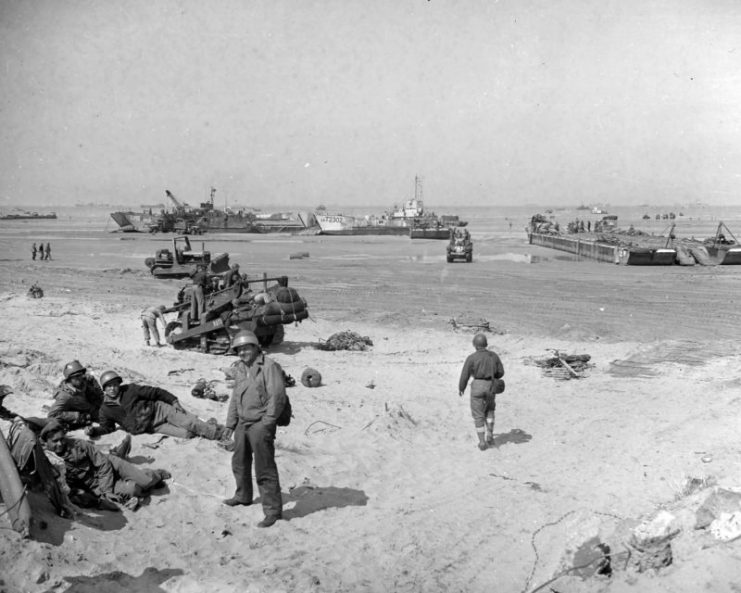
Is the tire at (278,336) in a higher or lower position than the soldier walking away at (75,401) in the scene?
lower

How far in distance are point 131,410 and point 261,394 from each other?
2.76m

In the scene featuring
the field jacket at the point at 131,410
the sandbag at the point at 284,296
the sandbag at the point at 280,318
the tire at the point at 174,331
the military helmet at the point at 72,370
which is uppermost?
the sandbag at the point at 284,296

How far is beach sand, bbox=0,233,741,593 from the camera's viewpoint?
17.4 feet

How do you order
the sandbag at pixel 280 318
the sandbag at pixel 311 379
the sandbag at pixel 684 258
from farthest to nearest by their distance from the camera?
the sandbag at pixel 684 258
the sandbag at pixel 280 318
the sandbag at pixel 311 379

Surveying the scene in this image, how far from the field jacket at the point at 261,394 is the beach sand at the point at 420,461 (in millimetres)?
1020

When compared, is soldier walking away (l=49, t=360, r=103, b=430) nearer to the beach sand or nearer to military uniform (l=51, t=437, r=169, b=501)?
the beach sand

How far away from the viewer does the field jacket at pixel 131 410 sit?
7879mm

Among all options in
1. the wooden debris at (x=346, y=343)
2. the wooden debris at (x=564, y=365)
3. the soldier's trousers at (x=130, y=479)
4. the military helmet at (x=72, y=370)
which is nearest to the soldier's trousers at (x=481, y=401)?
the soldier's trousers at (x=130, y=479)

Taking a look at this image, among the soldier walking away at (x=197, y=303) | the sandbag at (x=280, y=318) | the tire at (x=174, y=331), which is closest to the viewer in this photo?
the sandbag at (x=280, y=318)

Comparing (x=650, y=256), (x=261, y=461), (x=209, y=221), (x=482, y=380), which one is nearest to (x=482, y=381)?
(x=482, y=380)

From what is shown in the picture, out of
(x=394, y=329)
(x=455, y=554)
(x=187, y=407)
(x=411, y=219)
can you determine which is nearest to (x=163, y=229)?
(x=411, y=219)

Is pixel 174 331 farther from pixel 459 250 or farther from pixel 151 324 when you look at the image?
pixel 459 250

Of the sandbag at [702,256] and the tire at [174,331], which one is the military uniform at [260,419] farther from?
the sandbag at [702,256]

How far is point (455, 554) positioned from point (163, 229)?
62.5m
